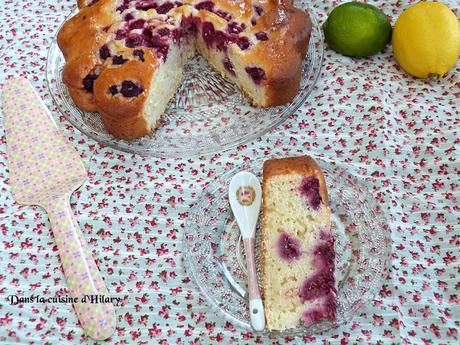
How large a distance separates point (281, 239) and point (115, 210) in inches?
25.3

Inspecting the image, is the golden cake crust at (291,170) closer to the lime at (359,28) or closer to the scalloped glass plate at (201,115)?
the scalloped glass plate at (201,115)

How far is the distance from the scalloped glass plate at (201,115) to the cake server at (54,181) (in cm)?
11

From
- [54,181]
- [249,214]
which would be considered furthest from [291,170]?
[54,181]

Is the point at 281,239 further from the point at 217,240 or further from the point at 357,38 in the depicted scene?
the point at 357,38

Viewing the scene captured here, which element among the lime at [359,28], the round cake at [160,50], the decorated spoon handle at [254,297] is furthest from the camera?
the lime at [359,28]

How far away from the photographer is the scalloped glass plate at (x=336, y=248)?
1.73m

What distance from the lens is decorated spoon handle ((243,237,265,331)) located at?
168 centimetres

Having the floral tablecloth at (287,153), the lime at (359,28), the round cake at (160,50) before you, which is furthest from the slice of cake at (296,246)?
the lime at (359,28)

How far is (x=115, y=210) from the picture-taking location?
2.08 m

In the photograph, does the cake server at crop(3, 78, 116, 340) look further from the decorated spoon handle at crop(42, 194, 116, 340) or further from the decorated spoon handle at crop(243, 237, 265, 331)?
the decorated spoon handle at crop(243, 237, 265, 331)

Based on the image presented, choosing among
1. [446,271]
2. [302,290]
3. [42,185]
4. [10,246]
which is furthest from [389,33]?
[10,246]

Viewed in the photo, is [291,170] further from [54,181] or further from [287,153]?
[54,181]

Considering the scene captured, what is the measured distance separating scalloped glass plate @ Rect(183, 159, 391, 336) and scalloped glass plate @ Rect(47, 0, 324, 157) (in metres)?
0.20

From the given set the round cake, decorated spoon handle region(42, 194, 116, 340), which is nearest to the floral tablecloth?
decorated spoon handle region(42, 194, 116, 340)
